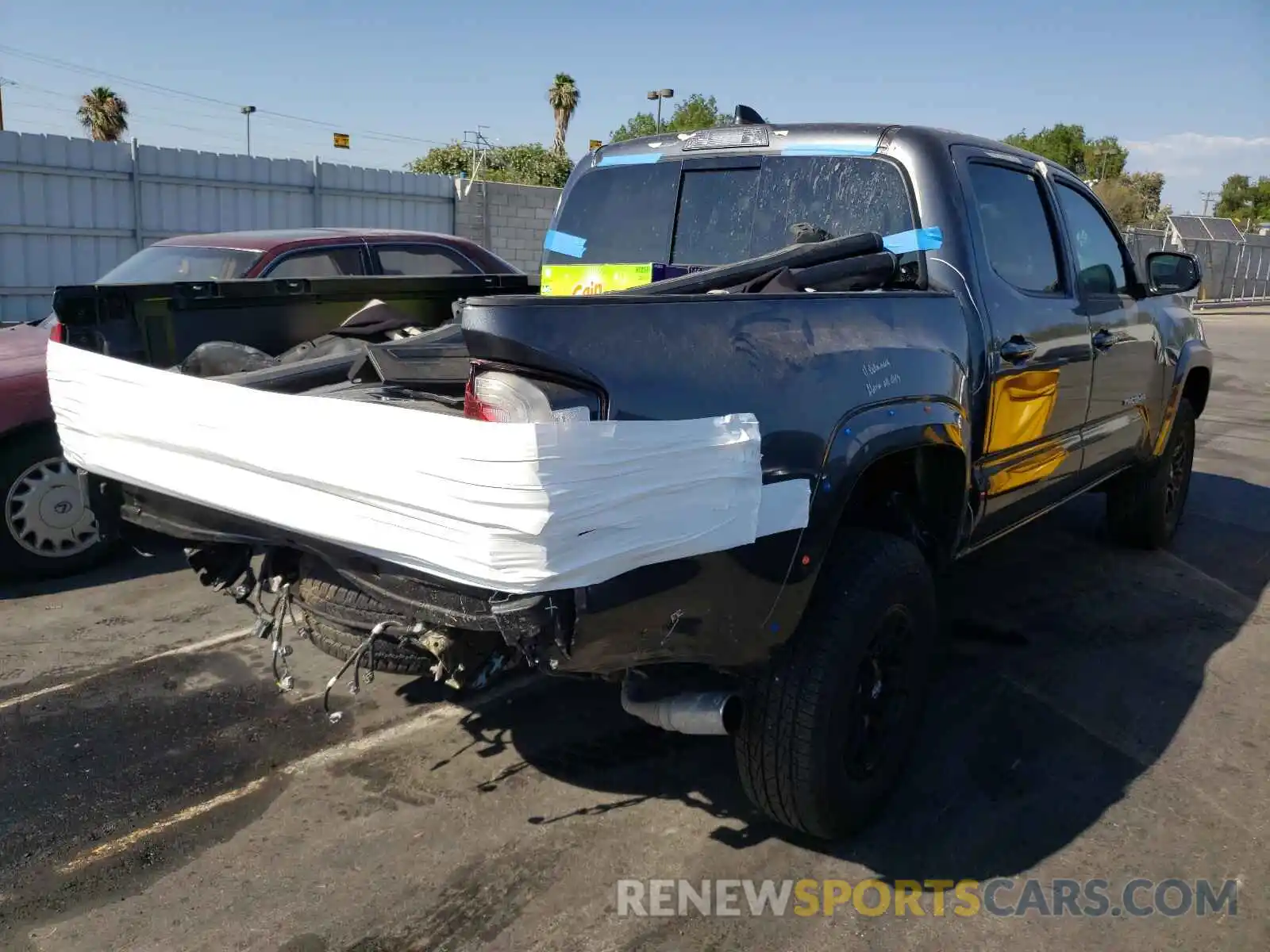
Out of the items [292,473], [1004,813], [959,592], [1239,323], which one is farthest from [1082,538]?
[1239,323]

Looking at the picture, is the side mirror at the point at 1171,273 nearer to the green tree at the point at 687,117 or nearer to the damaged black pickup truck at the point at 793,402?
the damaged black pickup truck at the point at 793,402

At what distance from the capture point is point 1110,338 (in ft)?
14.9

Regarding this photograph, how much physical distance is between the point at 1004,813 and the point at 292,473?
7.98 ft

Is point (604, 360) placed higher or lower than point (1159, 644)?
higher

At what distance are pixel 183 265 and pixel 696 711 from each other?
526cm

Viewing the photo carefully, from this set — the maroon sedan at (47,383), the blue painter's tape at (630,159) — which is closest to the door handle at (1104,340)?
the blue painter's tape at (630,159)

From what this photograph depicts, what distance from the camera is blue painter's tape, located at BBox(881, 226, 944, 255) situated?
139 inches

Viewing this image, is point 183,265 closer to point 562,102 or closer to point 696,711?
point 696,711

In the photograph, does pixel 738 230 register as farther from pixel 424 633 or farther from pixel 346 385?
pixel 424 633

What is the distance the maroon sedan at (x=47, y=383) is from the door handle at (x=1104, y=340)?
4160mm

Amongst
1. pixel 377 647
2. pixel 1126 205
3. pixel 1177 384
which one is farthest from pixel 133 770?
pixel 1126 205

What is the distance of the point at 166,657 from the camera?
4359 millimetres

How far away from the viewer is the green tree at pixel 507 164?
120 feet

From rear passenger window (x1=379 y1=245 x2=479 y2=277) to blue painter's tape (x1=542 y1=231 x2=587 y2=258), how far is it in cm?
266
